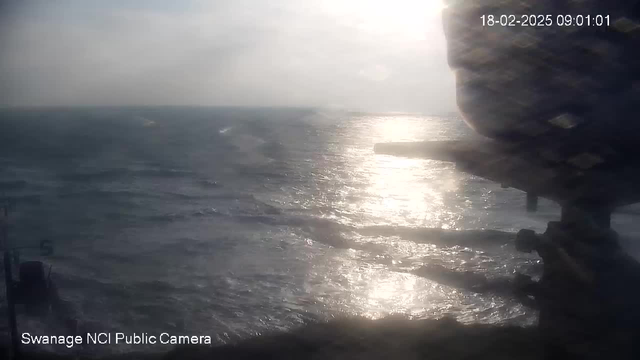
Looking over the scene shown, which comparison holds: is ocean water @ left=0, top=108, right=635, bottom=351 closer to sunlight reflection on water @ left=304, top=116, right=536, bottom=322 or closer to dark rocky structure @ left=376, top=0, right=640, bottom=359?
sunlight reflection on water @ left=304, top=116, right=536, bottom=322

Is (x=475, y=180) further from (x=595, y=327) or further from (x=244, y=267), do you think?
(x=595, y=327)

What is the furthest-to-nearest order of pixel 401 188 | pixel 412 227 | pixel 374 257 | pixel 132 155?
pixel 132 155, pixel 401 188, pixel 412 227, pixel 374 257

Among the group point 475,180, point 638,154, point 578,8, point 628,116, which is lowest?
point 475,180

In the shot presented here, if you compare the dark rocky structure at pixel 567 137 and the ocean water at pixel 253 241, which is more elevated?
the dark rocky structure at pixel 567 137

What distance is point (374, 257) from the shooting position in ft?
33.3

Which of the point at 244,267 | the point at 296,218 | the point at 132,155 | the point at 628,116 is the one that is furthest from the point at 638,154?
the point at 132,155

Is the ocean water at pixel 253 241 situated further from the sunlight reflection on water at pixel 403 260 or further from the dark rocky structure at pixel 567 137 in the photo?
the dark rocky structure at pixel 567 137

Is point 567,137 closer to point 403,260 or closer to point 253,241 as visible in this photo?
point 403,260

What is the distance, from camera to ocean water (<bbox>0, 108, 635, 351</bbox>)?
724cm

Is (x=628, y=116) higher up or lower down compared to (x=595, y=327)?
higher up

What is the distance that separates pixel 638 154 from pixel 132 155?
Answer: 99.7ft

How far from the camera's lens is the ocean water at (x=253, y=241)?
724 cm

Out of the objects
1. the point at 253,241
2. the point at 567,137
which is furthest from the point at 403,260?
the point at 567,137

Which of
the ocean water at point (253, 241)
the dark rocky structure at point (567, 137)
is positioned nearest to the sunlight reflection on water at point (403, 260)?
the ocean water at point (253, 241)
